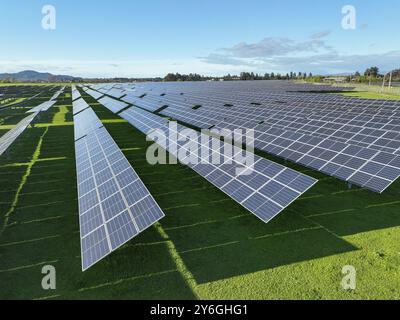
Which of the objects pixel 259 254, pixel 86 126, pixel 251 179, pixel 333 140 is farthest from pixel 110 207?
pixel 86 126

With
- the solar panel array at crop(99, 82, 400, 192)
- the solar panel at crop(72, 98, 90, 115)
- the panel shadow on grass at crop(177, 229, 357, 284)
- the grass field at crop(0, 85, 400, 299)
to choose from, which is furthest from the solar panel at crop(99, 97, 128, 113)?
the panel shadow on grass at crop(177, 229, 357, 284)

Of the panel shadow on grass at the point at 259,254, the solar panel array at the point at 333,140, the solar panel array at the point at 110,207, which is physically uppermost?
the solar panel array at the point at 333,140

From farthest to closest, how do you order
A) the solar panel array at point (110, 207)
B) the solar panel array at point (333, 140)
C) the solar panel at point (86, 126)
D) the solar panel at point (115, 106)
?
the solar panel at point (115, 106) → the solar panel at point (86, 126) → the solar panel array at point (333, 140) → the solar panel array at point (110, 207)

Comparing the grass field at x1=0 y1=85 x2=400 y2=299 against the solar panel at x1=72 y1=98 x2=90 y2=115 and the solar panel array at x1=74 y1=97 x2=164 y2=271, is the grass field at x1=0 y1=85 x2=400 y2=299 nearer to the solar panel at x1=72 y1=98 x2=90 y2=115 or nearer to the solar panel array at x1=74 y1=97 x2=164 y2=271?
the solar panel array at x1=74 y1=97 x2=164 y2=271

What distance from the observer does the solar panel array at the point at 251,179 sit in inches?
483

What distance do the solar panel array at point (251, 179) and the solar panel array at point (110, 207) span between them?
4.16 m

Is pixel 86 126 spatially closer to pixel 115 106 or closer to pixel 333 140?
pixel 333 140

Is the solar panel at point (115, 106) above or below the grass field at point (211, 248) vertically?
above

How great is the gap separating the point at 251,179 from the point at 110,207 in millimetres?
6527

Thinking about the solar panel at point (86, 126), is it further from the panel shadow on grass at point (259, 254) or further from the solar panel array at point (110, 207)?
the panel shadow on grass at point (259, 254)

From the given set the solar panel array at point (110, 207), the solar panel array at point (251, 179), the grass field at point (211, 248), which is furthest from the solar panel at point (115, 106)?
the solar panel array at point (110, 207)

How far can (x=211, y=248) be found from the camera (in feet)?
39.0
